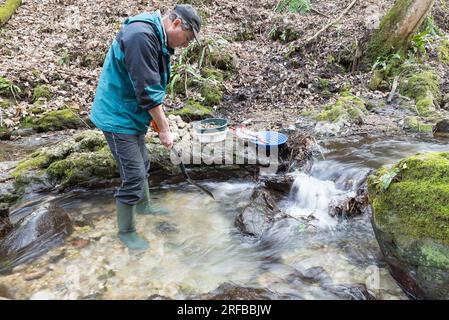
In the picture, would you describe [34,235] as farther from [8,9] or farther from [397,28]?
[8,9]

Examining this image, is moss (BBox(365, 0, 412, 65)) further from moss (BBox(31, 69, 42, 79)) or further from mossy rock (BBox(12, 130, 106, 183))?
moss (BBox(31, 69, 42, 79))

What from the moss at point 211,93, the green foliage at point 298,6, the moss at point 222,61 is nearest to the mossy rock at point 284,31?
the green foliage at point 298,6

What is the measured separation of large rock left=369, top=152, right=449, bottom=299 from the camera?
11.1 ft

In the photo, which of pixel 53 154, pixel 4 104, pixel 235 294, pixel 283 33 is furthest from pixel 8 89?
pixel 283 33

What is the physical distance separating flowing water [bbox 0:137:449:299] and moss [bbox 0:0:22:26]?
352 inches

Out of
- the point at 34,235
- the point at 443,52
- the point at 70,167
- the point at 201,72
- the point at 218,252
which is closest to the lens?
the point at 34,235

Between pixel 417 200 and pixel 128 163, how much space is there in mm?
2884

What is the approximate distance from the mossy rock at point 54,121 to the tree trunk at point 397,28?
7.41m

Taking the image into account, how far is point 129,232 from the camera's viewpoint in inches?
182

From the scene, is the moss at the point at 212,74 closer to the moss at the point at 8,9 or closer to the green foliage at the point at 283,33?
the green foliage at the point at 283,33

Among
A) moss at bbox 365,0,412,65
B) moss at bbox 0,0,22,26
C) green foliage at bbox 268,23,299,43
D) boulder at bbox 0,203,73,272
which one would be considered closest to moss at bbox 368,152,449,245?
boulder at bbox 0,203,73,272

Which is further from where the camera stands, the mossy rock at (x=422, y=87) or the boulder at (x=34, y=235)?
the mossy rock at (x=422, y=87)

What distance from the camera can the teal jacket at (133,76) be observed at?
3590 mm
